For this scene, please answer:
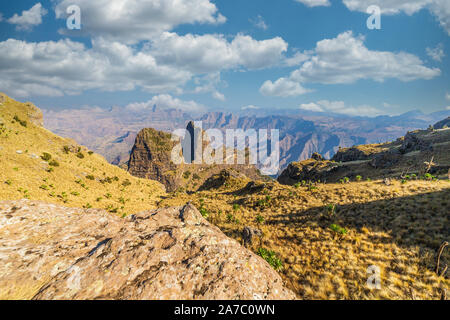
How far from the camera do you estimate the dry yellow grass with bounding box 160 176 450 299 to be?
10586mm

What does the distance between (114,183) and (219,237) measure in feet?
133

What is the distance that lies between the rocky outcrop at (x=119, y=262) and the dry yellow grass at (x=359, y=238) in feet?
18.7

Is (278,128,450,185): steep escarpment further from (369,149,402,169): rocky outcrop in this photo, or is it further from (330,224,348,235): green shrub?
(330,224,348,235): green shrub

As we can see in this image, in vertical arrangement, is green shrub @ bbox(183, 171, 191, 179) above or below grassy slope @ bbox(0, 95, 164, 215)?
below

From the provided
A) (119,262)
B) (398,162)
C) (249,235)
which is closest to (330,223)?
(249,235)

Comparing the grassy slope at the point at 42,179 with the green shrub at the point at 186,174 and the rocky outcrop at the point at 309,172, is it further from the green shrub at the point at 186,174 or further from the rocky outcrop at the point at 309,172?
the green shrub at the point at 186,174

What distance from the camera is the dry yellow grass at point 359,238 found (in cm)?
1059

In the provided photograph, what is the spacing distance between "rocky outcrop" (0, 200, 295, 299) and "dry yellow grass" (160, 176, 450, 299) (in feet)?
18.7

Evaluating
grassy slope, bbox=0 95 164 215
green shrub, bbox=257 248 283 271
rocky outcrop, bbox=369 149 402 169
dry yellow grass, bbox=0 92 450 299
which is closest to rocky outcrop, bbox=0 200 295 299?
dry yellow grass, bbox=0 92 450 299

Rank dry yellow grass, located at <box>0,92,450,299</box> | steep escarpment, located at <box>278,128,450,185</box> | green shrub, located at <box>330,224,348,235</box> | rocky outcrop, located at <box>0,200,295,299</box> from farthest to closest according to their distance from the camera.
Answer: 1. steep escarpment, located at <box>278,128,450,185</box>
2. green shrub, located at <box>330,224,348,235</box>
3. dry yellow grass, located at <box>0,92,450,299</box>
4. rocky outcrop, located at <box>0,200,295,299</box>

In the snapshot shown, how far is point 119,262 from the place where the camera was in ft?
23.5

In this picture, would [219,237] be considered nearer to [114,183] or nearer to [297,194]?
[297,194]

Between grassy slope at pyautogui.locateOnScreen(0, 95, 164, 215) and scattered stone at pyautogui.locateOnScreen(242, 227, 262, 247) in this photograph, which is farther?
grassy slope at pyautogui.locateOnScreen(0, 95, 164, 215)

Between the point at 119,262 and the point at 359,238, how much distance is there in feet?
57.2
